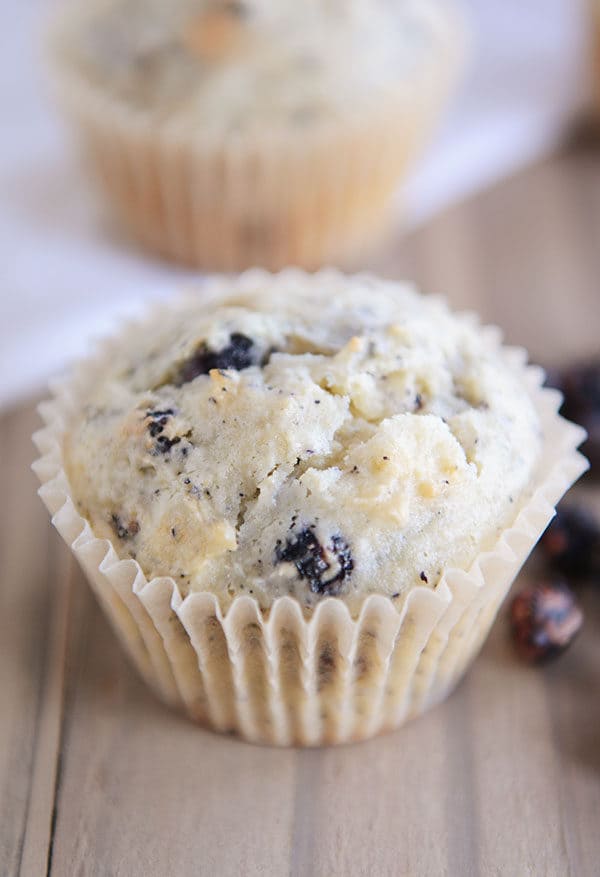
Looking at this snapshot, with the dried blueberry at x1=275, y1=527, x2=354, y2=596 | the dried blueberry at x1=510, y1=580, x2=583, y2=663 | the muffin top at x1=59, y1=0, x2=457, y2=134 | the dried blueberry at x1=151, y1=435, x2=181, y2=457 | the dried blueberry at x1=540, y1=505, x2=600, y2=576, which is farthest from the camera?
the muffin top at x1=59, y1=0, x2=457, y2=134

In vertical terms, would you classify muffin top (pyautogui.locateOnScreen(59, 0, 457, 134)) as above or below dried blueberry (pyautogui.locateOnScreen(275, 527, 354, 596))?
above

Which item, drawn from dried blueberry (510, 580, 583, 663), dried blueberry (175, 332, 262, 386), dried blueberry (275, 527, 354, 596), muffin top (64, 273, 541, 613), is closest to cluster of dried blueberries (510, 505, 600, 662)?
dried blueberry (510, 580, 583, 663)

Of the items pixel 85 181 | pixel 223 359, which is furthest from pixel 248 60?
pixel 223 359

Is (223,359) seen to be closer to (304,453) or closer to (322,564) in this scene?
(304,453)

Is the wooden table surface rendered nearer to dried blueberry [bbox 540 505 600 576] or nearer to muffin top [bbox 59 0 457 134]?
dried blueberry [bbox 540 505 600 576]

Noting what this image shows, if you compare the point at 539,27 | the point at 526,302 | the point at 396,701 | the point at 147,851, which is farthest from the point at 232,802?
the point at 539,27

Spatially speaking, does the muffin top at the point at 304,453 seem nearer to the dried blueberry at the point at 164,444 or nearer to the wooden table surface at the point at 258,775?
the dried blueberry at the point at 164,444

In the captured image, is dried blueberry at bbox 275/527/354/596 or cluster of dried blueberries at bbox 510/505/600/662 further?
cluster of dried blueberries at bbox 510/505/600/662

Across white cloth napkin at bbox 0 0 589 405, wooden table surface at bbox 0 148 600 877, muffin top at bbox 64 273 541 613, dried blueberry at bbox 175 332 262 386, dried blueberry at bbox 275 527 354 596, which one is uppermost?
white cloth napkin at bbox 0 0 589 405
